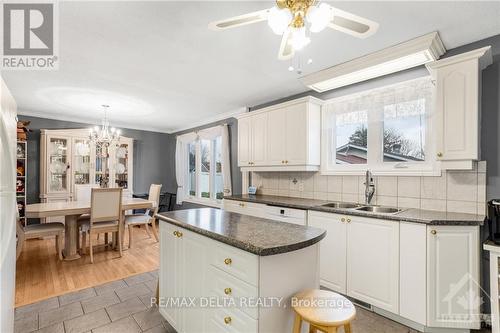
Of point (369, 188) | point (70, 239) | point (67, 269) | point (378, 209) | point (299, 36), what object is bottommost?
point (67, 269)

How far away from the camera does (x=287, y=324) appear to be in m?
1.25

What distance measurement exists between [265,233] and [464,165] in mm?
1719

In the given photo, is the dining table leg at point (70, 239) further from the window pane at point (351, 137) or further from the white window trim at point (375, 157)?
the window pane at point (351, 137)

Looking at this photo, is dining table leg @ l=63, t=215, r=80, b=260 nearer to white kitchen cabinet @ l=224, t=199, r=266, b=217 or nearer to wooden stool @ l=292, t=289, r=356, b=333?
white kitchen cabinet @ l=224, t=199, r=266, b=217

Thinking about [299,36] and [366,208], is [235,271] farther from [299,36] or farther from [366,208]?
[366,208]

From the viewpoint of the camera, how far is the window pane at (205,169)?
17.4 feet

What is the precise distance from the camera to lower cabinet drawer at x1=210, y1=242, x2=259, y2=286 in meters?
1.16

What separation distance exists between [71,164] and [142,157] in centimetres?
148

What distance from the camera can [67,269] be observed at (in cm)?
307

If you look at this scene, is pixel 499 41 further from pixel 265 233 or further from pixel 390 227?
pixel 265 233

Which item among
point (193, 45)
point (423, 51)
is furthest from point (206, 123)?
point (423, 51)

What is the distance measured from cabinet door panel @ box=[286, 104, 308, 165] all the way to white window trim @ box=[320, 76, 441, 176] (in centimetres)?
30

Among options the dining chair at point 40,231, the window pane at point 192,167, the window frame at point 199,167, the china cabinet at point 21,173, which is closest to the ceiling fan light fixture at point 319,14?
the window frame at point 199,167

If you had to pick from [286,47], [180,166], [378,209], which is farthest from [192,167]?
[286,47]
